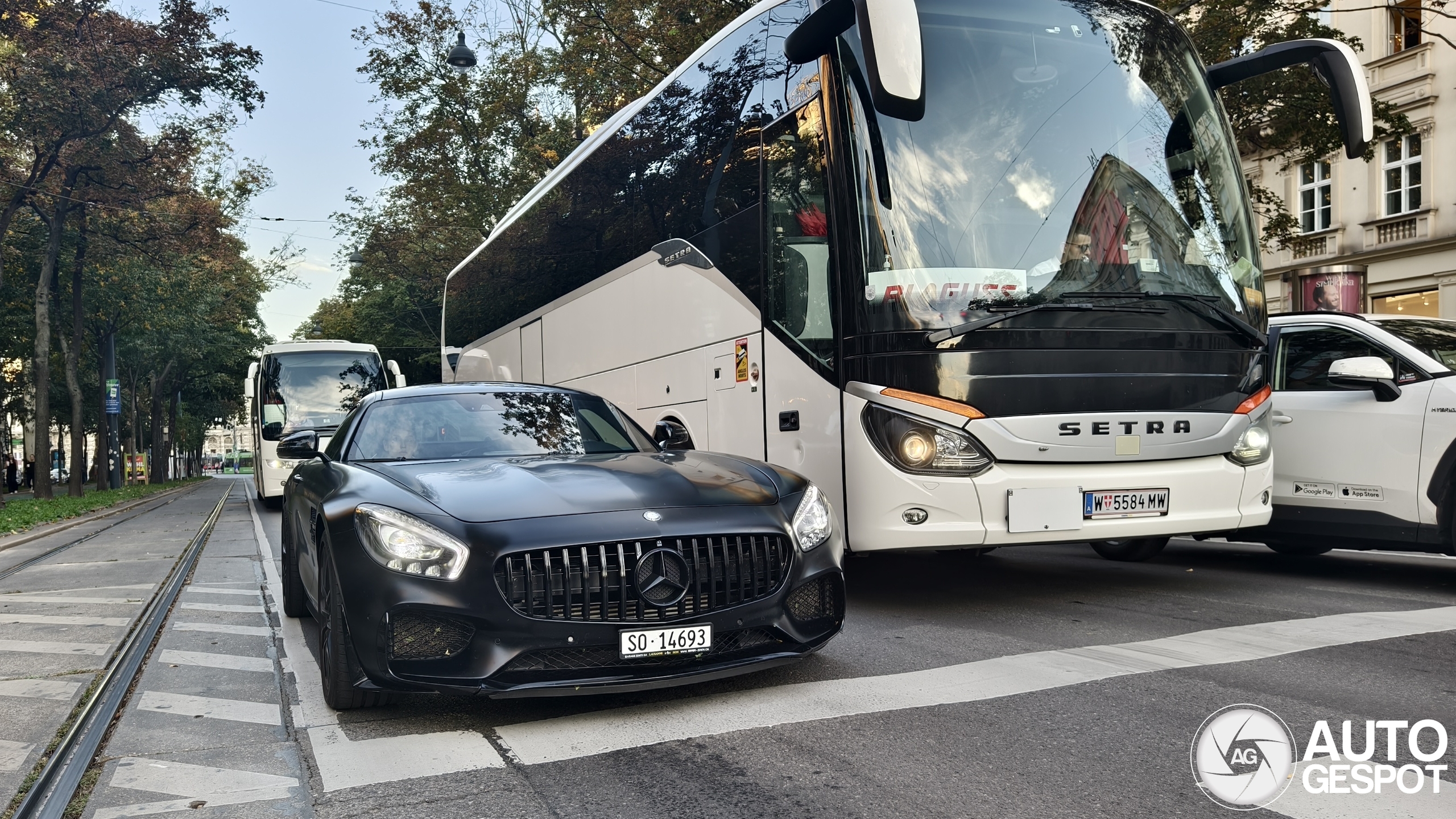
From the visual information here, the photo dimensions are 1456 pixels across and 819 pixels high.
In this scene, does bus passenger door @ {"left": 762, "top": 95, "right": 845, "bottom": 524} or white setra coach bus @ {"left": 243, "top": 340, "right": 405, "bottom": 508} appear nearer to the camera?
bus passenger door @ {"left": 762, "top": 95, "right": 845, "bottom": 524}

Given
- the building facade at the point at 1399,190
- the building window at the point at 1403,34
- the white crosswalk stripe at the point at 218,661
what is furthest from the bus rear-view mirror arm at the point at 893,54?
the building window at the point at 1403,34

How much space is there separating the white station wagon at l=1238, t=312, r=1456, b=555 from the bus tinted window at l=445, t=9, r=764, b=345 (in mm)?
3827

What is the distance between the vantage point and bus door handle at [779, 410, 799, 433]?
24.1ft

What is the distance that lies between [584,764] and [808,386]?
3.65m

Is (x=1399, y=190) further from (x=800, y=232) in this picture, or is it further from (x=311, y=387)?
(x=800, y=232)

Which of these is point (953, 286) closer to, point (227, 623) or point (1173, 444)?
point (1173, 444)

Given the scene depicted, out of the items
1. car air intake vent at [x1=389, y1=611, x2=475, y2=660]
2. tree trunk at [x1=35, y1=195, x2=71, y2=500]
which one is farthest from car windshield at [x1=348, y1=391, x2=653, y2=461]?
tree trunk at [x1=35, y1=195, x2=71, y2=500]

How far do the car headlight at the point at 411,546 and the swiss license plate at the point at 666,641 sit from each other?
25.6 inches

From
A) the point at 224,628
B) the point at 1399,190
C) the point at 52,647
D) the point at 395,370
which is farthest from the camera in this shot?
the point at 1399,190

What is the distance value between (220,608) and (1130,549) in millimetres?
6707

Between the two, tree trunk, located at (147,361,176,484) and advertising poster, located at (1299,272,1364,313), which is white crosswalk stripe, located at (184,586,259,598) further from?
tree trunk, located at (147,361,176,484)

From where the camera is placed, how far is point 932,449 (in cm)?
642

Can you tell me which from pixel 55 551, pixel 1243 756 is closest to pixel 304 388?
pixel 55 551

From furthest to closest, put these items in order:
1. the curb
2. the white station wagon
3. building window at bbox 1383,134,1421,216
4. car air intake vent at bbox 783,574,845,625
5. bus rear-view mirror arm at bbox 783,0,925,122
Result: building window at bbox 1383,134,1421,216, the curb, the white station wagon, bus rear-view mirror arm at bbox 783,0,925,122, car air intake vent at bbox 783,574,845,625
